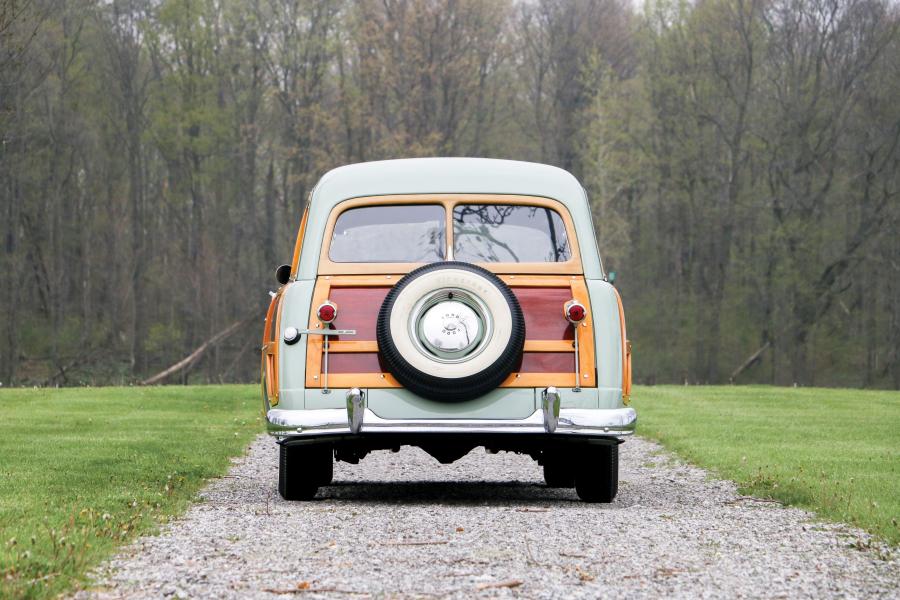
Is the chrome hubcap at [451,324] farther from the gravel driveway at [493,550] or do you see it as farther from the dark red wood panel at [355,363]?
the gravel driveway at [493,550]

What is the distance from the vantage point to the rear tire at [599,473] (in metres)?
8.69

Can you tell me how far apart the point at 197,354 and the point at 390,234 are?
105 ft

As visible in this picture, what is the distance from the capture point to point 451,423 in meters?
8.08

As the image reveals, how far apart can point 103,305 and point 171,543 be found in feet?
124

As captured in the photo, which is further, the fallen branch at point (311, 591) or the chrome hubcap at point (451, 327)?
the chrome hubcap at point (451, 327)

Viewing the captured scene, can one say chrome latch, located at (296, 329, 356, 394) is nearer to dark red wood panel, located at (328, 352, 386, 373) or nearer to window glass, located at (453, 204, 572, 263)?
dark red wood panel, located at (328, 352, 386, 373)

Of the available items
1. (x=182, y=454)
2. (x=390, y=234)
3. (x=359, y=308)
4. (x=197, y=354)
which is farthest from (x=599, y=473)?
(x=197, y=354)

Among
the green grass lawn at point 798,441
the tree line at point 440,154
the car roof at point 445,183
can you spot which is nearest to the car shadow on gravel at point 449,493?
the green grass lawn at point 798,441

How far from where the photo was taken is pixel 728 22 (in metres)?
41.8

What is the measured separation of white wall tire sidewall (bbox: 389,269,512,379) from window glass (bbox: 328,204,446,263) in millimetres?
706

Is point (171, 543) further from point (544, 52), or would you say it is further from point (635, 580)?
point (544, 52)

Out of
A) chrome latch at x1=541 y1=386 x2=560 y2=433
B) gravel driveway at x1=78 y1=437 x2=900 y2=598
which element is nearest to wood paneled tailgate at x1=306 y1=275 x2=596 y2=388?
chrome latch at x1=541 y1=386 x2=560 y2=433

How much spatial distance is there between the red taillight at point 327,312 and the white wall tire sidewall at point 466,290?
Answer: 0.49 metres

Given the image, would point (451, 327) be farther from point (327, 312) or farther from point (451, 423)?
point (327, 312)
